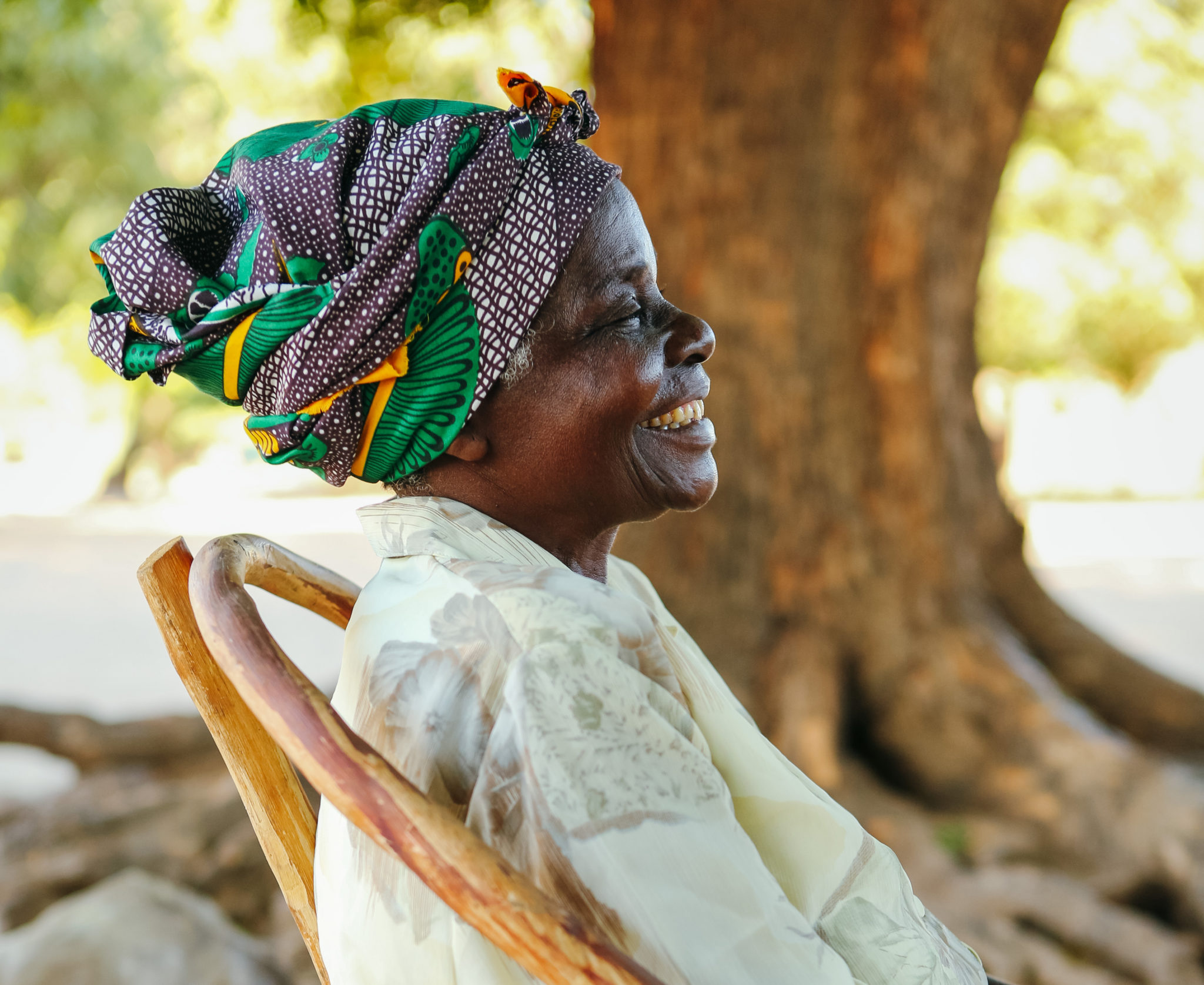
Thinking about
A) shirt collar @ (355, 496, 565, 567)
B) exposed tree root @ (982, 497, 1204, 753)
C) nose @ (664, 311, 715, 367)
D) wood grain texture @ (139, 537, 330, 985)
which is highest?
nose @ (664, 311, 715, 367)

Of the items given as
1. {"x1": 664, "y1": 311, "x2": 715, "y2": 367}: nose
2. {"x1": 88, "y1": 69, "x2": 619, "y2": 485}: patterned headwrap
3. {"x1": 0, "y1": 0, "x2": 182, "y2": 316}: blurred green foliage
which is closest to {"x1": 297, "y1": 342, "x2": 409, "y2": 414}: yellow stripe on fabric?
{"x1": 88, "y1": 69, "x2": 619, "y2": 485}: patterned headwrap

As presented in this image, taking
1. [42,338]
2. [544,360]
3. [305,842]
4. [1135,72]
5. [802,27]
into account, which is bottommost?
[42,338]

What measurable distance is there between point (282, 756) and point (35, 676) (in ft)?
23.9

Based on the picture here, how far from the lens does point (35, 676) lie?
759cm

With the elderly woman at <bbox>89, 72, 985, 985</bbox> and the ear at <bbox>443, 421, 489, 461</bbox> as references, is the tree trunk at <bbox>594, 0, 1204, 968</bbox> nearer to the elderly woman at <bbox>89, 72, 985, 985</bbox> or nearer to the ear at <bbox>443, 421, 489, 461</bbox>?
the elderly woman at <bbox>89, 72, 985, 985</bbox>

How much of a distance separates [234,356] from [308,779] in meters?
0.54

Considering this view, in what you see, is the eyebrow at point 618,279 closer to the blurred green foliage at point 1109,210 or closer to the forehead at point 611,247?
the forehead at point 611,247

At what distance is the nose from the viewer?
135cm

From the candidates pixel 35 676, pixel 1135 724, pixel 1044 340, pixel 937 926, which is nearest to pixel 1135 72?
pixel 1044 340

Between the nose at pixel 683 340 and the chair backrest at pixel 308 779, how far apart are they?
0.56m

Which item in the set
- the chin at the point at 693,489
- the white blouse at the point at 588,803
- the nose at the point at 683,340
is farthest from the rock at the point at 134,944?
the nose at the point at 683,340

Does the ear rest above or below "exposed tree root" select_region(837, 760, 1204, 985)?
above

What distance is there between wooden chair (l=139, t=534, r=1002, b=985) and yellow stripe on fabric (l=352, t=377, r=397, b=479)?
17 cm

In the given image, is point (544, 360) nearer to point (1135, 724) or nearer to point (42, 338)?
point (1135, 724)
